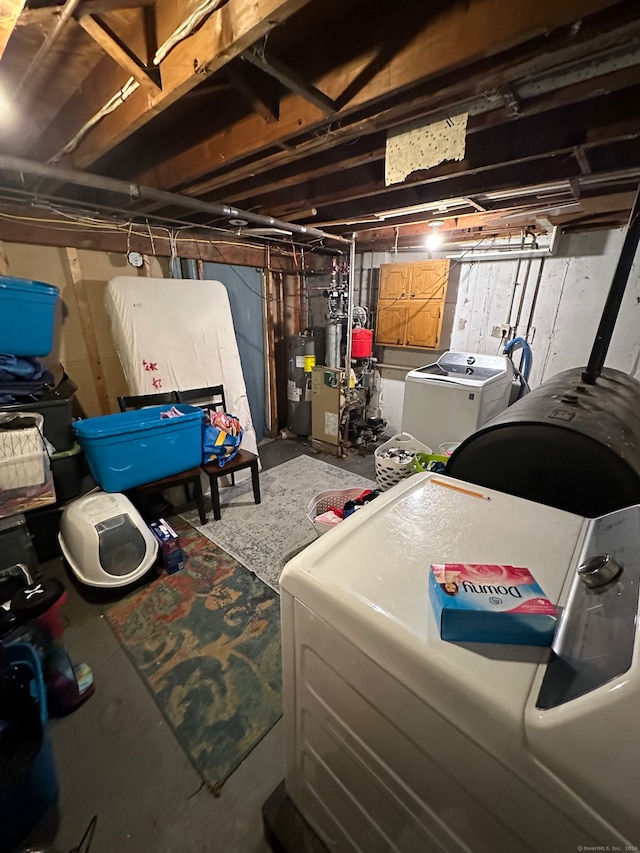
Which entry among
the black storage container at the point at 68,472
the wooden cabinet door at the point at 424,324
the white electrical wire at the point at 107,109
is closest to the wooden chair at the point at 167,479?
the black storage container at the point at 68,472

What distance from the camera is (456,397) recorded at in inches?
119

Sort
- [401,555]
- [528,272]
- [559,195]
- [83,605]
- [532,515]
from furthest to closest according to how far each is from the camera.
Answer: [528,272] → [559,195] → [83,605] → [532,515] → [401,555]

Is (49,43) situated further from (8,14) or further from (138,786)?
(138,786)

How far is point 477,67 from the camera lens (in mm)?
1085

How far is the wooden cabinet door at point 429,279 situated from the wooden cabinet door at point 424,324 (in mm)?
88

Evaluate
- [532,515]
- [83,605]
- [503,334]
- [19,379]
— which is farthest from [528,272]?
[83,605]

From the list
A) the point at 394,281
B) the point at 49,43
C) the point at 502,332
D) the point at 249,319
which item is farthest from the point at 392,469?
the point at 394,281

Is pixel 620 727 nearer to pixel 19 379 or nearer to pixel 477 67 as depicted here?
pixel 477 67

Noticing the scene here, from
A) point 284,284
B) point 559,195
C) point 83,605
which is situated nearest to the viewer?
point 83,605

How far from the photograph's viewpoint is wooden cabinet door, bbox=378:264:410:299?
392 cm

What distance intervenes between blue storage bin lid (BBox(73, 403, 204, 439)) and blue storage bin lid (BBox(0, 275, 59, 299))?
78cm

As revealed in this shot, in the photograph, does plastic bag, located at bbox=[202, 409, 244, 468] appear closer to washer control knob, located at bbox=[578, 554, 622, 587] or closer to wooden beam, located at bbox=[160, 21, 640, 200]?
wooden beam, located at bbox=[160, 21, 640, 200]

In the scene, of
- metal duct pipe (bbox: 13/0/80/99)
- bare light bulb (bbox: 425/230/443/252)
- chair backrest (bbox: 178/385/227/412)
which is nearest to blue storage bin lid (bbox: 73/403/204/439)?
chair backrest (bbox: 178/385/227/412)

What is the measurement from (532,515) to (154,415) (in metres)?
2.38
